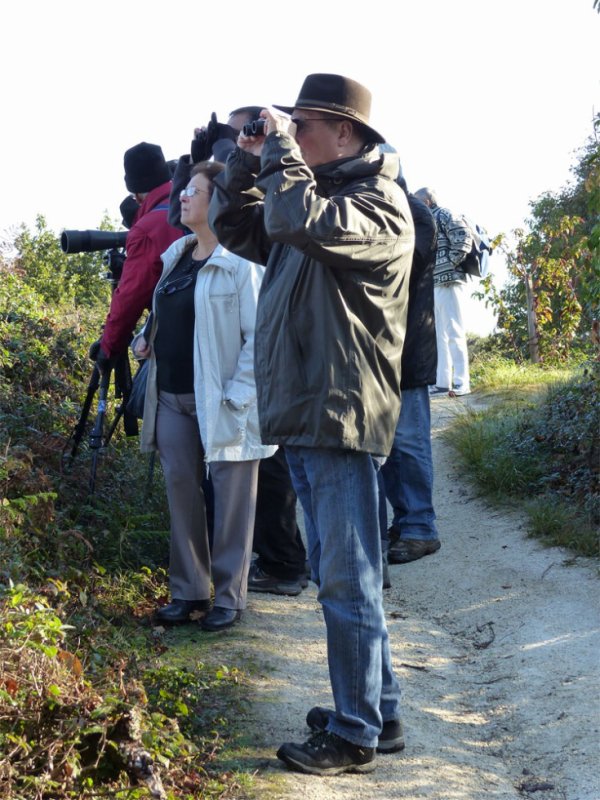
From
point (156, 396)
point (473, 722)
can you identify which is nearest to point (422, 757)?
point (473, 722)

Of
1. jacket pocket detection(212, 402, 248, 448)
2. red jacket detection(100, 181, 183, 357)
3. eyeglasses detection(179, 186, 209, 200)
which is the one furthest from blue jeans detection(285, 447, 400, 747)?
red jacket detection(100, 181, 183, 357)

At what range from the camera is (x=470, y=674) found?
4922mm

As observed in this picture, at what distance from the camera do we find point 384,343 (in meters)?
3.65

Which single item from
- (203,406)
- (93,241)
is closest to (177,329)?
(203,406)

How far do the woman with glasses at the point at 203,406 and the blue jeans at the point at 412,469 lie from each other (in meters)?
1.45

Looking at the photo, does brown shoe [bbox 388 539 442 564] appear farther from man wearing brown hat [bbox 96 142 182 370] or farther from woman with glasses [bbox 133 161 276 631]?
man wearing brown hat [bbox 96 142 182 370]

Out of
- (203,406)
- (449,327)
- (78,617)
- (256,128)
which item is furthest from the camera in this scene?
(449,327)

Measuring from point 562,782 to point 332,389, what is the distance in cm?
164

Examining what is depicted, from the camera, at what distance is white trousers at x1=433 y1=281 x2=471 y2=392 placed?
10.2 m

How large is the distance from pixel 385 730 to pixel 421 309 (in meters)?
2.75

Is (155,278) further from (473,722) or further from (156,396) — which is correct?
(473,722)

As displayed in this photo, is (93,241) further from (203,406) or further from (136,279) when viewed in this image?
(203,406)

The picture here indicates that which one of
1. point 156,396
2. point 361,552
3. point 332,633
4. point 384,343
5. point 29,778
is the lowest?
point 29,778

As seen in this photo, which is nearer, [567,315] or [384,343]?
[384,343]
